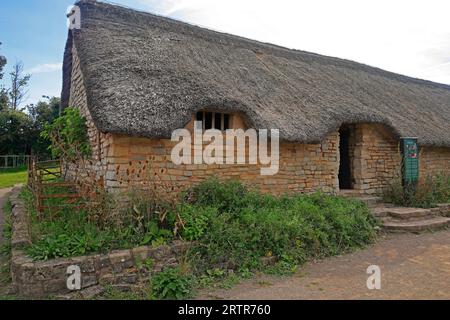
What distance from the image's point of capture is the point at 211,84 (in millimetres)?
6395

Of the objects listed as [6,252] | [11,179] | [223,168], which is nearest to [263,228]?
[223,168]

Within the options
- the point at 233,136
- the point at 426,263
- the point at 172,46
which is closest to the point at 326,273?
the point at 426,263

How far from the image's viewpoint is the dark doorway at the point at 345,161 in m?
9.56

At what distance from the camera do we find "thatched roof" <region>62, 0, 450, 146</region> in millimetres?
5473

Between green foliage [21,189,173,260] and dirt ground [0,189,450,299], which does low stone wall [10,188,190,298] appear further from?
dirt ground [0,189,450,299]

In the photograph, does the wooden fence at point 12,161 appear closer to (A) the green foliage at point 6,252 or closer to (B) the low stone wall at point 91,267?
(A) the green foliage at point 6,252

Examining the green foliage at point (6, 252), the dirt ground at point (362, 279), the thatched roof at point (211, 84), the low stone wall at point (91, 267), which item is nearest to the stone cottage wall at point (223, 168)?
the thatched roof at point (211, 84)

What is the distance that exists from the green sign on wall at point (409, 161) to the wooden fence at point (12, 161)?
2066 cm

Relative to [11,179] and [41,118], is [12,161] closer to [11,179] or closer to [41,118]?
[41,118]

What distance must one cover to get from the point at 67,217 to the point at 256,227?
2827 mm

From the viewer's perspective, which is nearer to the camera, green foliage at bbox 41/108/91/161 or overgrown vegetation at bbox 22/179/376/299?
overgrown vegetation at bbox 22/179/376/299

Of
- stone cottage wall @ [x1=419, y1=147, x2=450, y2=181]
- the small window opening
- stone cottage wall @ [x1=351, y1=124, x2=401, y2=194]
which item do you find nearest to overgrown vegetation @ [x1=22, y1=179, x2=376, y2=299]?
the small window opening

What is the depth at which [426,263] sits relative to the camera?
5.14 m

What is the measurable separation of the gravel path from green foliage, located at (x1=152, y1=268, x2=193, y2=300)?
210 mm
